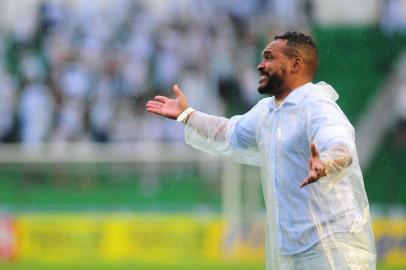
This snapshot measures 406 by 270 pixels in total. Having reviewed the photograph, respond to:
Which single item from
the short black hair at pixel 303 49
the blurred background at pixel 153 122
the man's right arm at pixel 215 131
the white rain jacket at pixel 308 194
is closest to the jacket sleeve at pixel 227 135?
the man's right arm at pixel 215 131

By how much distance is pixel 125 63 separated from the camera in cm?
1923

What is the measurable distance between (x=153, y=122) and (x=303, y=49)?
1178 cm

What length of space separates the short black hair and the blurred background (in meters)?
9.57

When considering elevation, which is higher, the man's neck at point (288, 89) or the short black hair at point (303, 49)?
the short black hair at point (303, 49)

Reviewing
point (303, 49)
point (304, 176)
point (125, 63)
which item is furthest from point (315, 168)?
point (125, 63)

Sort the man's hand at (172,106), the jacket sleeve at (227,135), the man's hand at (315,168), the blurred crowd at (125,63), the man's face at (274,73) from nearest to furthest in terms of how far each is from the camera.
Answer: the man's hand at (315,168) → the man's face at (274,73) → the jacket sleeve at (227,135) → the man's hand at (172,106) → the blurred crowd at (125,63)

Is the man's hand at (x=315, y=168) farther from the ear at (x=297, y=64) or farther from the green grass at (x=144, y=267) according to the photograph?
the green grass at (x=144, y=267)

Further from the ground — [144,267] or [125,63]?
[125,63]

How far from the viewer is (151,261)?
664 inches

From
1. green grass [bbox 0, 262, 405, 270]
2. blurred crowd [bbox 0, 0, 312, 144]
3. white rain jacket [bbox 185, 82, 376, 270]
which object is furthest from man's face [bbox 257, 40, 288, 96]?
blurred crowd [bbox 0, 0, 312, 144]

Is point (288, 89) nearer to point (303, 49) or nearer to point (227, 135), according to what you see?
point (303, 49)

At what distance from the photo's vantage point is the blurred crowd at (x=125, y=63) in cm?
1841

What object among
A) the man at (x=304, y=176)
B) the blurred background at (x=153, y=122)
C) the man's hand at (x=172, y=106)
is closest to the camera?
the man at (x=304, y=176)

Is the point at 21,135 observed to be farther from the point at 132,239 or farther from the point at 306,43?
the point at 306,43
